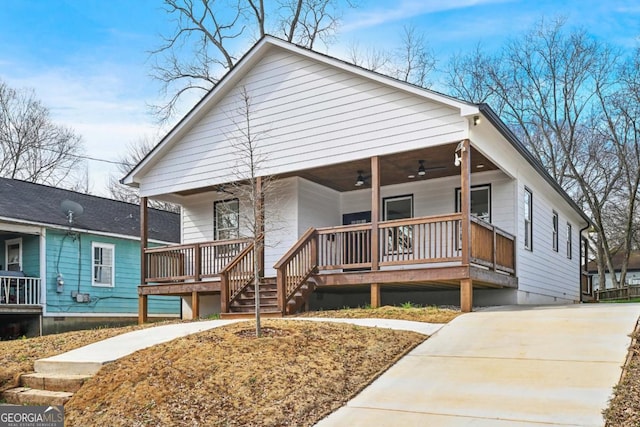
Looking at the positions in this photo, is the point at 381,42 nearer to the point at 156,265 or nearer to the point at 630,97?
the point at 630,97

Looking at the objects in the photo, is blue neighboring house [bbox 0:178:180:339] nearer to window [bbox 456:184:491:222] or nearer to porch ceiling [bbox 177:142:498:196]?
porch ceiling [bbox 177:142:498:196]

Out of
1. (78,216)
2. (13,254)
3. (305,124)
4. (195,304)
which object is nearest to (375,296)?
(305,124)

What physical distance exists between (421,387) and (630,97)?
93.4 ft

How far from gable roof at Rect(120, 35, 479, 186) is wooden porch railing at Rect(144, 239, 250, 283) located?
2198 mm

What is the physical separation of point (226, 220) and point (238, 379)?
1063 cm

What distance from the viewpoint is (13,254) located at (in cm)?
1998

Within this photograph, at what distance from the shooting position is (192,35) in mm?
29859

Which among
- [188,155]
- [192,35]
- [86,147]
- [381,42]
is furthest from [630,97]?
[86,147]

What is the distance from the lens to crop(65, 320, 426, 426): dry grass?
20.9 ft

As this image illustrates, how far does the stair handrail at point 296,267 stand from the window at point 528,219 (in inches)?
210

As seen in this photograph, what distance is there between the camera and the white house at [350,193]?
1277 centimetres

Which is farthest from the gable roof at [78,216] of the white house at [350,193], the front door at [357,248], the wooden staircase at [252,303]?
the front door at [357,248]

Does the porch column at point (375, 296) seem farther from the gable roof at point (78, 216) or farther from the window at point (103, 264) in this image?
the window at point (103, 264)

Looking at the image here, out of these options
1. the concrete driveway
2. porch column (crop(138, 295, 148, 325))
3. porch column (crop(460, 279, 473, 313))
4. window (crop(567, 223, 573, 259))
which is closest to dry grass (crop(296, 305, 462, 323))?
porch column (crop(460, 279, 473, 313))
